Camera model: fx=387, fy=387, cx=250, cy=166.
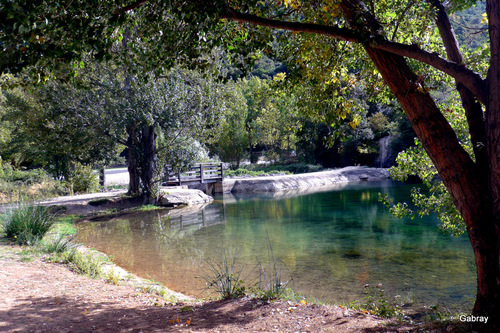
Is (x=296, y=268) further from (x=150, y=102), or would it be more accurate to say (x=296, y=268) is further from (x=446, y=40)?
(x=150, y=102)

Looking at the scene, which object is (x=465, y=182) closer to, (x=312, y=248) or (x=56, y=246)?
(x=312, y=248)

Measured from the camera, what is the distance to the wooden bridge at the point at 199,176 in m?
20.2

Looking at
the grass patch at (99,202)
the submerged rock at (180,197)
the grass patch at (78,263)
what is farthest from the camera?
the submerged rock at (180,197)

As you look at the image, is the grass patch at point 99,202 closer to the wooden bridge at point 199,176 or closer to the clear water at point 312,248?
the clear water at point 312,248

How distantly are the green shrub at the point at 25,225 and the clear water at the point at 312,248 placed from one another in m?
1.58

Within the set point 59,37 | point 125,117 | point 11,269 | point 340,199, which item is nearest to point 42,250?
point 11,269

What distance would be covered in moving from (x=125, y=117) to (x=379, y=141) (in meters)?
23.8

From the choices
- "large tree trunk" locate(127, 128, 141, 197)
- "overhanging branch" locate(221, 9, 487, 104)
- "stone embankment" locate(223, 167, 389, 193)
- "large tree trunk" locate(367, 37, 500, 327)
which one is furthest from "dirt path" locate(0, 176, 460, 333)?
"stone embankment" locate(223, 167, 389, 193)

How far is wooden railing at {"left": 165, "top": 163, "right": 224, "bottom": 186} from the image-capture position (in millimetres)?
20234

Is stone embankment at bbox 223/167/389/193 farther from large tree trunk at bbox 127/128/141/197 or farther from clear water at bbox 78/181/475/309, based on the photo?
clear water at bbox 78/181/475/309

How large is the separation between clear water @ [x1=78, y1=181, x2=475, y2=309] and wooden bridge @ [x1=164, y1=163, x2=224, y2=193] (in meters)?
5.08

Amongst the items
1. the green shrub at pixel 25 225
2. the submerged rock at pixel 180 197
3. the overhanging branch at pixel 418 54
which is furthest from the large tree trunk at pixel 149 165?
the overhanging branch at pixel 418 54

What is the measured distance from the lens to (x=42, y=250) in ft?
21.1

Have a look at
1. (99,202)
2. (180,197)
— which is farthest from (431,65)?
(180,197)
